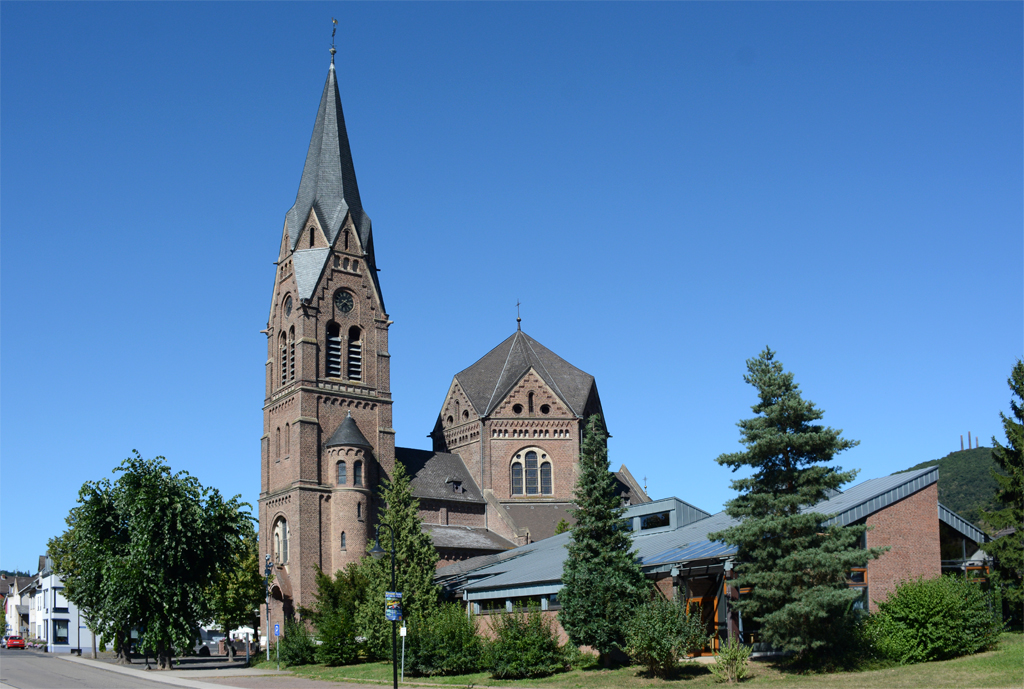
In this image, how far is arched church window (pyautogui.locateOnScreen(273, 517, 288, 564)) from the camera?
184 feet

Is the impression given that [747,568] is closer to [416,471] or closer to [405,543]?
[405,543]

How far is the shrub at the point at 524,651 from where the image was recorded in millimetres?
30859

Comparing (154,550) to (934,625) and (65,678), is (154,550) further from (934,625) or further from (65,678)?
(934,625)

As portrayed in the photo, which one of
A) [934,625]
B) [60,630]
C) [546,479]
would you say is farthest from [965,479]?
[60,630]

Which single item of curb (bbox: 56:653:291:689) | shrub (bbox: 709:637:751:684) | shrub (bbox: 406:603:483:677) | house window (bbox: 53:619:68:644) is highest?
shrub (bbox: 709:637:751:684)

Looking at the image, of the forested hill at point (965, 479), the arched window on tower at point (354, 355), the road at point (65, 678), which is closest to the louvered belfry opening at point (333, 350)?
the arched window on tower at point (354, 355)

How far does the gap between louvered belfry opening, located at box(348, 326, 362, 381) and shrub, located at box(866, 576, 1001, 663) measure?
129 feet

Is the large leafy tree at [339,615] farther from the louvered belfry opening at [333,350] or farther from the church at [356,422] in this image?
the louvered belfry opening at [333,350]

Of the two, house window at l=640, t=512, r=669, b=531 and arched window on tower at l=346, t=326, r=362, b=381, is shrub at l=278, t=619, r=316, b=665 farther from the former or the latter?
arched window on tower at l=346, t=326, r=362, b=381

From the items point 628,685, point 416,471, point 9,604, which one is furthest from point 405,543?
point 9,604

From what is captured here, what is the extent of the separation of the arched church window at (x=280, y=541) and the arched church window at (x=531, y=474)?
17.2 m

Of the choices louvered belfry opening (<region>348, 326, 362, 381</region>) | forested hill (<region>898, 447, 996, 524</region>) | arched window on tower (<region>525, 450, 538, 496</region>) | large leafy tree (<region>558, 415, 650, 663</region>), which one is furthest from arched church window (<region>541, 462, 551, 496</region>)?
forested hill (<region>898, 447, 996, 524</region>)

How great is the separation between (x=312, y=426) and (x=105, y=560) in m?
14.8

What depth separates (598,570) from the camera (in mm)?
30766
